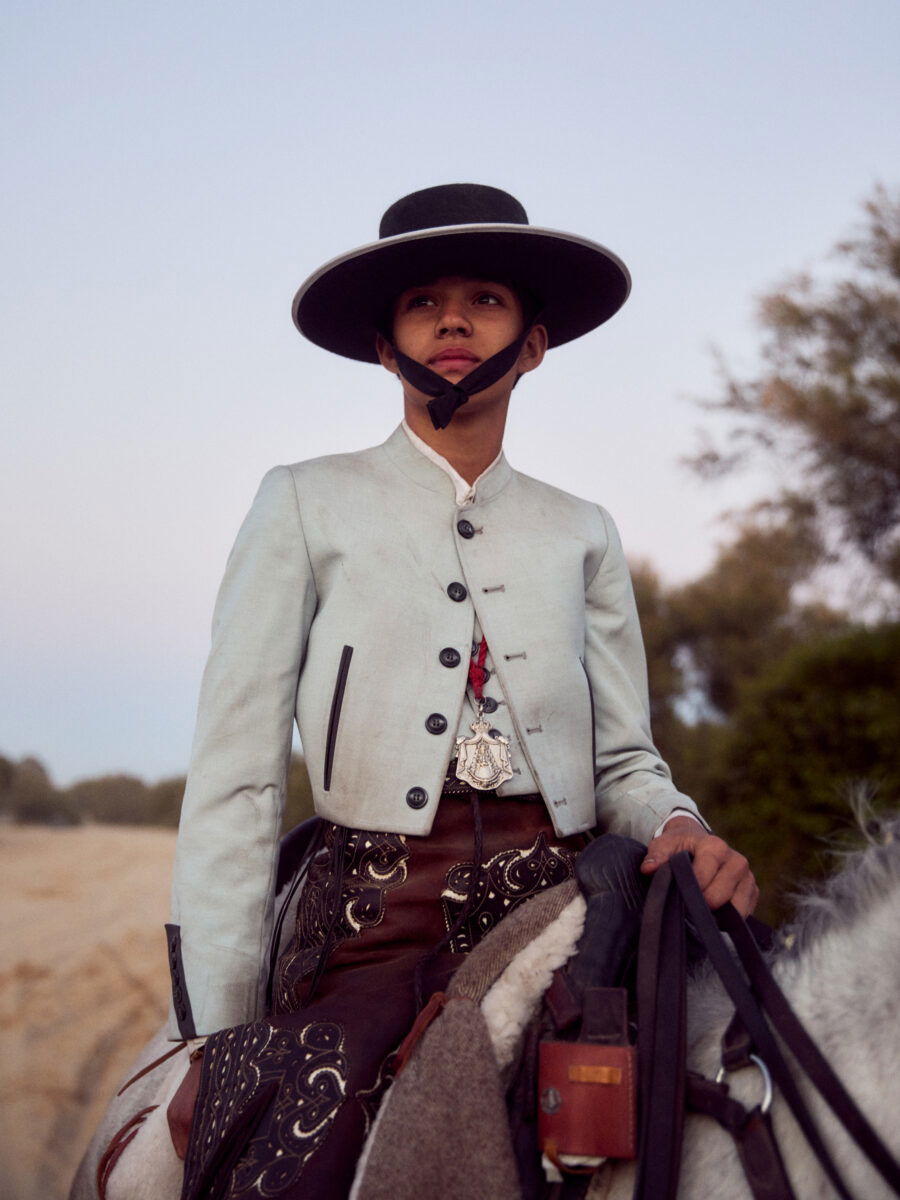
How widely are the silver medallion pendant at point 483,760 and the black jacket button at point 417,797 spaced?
99mm

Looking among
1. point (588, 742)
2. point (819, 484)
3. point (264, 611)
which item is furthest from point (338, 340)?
point (819, 484)

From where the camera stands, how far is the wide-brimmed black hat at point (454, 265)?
2.71 m

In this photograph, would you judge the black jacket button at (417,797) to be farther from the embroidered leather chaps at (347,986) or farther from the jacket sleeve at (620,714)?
the jacket sleeve at (620,714)

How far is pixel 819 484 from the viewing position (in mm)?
12695

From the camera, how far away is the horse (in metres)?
1.64

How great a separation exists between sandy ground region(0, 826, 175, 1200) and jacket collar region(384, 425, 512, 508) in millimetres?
4961

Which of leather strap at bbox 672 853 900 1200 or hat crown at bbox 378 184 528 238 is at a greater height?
hat crown at bbox 378 184 528 238

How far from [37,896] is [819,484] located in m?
10.1

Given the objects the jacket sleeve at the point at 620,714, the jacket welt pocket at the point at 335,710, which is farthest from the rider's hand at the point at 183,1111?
the jacket sleeve at the point at 620,714

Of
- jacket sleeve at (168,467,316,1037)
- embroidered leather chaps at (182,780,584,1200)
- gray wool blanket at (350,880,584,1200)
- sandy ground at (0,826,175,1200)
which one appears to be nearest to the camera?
gray wool blanket at (350,880,584,1200)

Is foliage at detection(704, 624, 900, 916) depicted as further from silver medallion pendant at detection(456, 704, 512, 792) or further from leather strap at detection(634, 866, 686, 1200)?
leather strap at detection(634, 866, 686, 1200)

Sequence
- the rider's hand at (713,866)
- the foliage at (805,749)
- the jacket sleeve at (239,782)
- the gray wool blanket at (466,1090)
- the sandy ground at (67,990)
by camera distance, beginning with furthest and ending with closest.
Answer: the foliage at (805,749)
the sandy ground at (67,990)
the jacket sleeve at (239,782)
the rider's hand at (713,866)
the gray wool blanket at (466,1090)

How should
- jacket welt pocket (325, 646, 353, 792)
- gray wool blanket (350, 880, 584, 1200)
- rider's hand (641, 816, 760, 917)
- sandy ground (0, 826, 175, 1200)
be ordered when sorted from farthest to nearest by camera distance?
1. sandy ground (0, 826, 175, 1200)
2. jacket welt pocket (325, 646, 353, 792)
3. rider's hand (641, 816, 760, 917)
4. gray wool blanket (350, 880, 584, 1200)

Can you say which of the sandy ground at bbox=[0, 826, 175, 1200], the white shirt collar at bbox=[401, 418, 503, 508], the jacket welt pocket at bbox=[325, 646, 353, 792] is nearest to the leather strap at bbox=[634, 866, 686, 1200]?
the jacket welt pocket at bbox=[325, 646, 353, 792]
